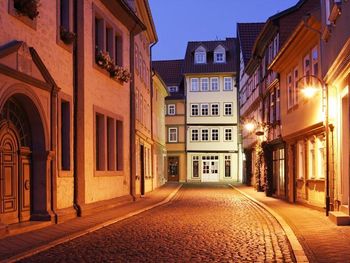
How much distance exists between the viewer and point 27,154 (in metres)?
15.1

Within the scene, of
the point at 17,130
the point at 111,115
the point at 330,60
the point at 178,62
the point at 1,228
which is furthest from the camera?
the point at 178,62

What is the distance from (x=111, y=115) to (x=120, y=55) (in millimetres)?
3230

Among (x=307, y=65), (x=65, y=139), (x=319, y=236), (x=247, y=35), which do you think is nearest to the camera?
(x=319, y=236)

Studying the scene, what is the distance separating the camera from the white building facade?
62750 mm

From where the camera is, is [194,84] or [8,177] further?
[194,84]

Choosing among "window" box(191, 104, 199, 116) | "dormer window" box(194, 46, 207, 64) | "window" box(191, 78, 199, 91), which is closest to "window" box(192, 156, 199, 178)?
"window" box(191, 104, 199, 116)

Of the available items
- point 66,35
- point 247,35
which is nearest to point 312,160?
point 66,35

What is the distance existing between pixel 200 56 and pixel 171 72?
747 centimetres

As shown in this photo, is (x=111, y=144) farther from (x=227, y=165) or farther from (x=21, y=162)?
(x=227, y=165)

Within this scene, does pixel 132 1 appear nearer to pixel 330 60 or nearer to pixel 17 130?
pixel 330 60

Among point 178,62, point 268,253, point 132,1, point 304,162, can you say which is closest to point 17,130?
point 268,253

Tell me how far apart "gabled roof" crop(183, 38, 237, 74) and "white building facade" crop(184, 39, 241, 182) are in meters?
0.10

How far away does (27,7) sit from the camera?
13.7 m

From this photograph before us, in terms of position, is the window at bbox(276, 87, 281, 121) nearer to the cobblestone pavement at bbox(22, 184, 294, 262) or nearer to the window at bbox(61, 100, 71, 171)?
the cobblestone pavement at bbox(22, 184, 294, 262)
